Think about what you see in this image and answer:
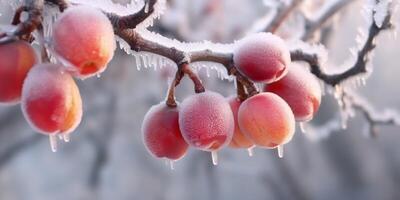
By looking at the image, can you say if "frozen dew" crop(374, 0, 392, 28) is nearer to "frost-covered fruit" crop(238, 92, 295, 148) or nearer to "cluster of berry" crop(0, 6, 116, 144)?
"frost-covered fruit" crop(238, 92, 295, 148)

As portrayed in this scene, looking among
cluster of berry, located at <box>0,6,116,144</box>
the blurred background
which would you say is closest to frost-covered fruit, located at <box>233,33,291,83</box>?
cluster of berry, located at <box>0,6,116,144</box>

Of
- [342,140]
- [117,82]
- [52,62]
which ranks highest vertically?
[52,62]

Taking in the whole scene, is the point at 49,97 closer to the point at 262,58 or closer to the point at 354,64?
the point at 262,58

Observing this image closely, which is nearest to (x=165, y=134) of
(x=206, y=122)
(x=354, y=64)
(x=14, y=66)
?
(x=206, y=122)

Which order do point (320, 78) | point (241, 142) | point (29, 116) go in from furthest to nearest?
point (320, 78) → point (241, 142) → point (29, 116)

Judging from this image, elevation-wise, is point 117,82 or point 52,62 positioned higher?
point 52,62

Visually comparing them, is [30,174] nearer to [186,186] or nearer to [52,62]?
[186,186]

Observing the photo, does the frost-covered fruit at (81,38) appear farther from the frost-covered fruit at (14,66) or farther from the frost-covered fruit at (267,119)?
the frost-covered fruit at (267,119)

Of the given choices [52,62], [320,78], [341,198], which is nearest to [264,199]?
[341,198]
